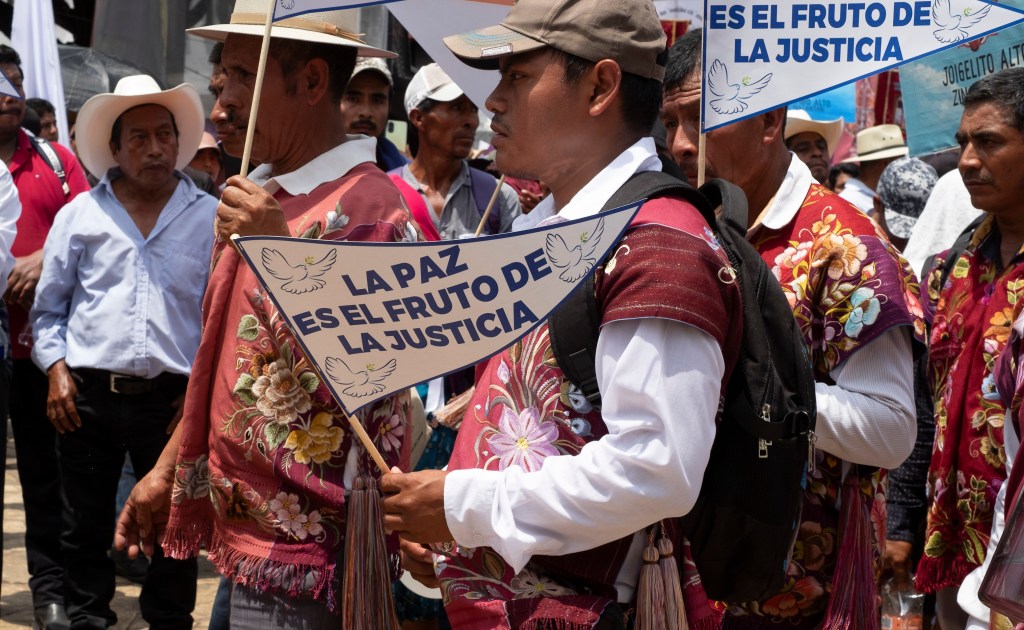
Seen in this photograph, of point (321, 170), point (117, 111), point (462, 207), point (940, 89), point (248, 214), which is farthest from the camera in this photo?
point (462, 207)

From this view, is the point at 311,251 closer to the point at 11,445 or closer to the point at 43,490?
the point at 43,490

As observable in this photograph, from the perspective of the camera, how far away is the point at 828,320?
3.05m

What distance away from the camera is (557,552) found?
223cm

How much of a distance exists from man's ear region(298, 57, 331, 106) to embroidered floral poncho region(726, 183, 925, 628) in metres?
1.26

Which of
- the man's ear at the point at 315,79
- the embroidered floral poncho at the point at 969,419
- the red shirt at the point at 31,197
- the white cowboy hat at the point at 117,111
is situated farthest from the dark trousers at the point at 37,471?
the embroidered floral poncho at the point at 969,419

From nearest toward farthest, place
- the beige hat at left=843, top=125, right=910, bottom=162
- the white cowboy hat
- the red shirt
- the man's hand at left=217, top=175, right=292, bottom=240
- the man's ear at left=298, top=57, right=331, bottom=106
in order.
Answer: the man's hand at left=217, top=175, right=292, bottom=240 → the man's ear at left=298, top=57, right=331, bottom=106 → the white cowboy hat → the red shirt → the beige hat at left=843, top=125, right=910, bottom=162

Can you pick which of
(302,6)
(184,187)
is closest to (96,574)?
(184,187)

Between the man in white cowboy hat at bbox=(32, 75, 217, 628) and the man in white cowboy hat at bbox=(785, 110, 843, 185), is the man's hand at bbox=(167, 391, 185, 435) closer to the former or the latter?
the man in white cowboy hat at bbox=(32, 75, 217, 628)

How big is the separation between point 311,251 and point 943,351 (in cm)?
241

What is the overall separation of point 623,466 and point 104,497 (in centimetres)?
399

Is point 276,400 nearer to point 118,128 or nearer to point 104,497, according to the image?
point 104,497

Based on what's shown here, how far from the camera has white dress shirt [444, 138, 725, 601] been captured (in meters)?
2.14

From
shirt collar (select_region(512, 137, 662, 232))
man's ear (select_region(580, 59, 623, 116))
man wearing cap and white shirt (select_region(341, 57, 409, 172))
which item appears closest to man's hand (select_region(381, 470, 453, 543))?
shirt collar (select_region(512, 137, 662, 232))

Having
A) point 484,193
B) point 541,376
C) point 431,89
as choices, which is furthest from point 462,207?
point 541,376
